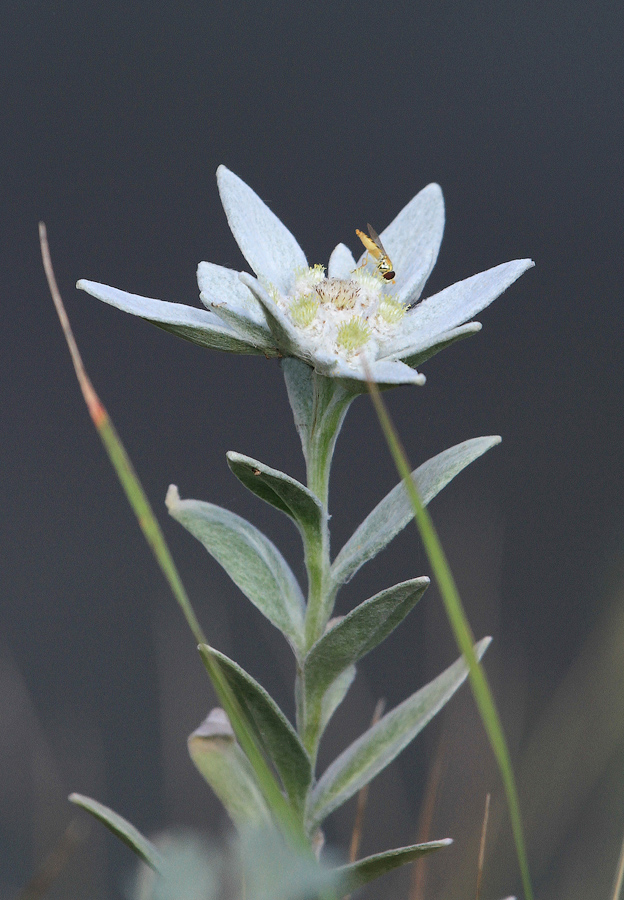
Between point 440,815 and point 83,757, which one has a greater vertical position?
point 83,757

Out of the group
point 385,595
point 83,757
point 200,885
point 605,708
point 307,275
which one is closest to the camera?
point 200,885

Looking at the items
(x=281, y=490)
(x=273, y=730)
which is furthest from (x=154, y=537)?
(x=273, y=730)

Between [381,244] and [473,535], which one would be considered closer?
[381,244]

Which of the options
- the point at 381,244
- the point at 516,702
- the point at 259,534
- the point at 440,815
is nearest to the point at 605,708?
the point at 516,702

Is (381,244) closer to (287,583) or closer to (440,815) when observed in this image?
(287,583)

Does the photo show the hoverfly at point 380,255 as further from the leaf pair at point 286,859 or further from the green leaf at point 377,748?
the leaf pair at point 286,859

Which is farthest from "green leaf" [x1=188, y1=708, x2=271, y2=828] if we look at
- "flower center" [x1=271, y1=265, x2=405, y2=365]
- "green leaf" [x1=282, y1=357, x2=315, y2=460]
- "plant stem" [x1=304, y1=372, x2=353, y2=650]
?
"flower center" [x1=271, y1=265, x2=405, y2=365]

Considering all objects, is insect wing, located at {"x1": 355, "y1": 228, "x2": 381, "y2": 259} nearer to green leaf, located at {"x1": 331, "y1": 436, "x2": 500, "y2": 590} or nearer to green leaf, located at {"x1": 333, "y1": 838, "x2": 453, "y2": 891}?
green leaf, located at {"x1": 331, "y1": 436, "x2": 500, "y2": 590}

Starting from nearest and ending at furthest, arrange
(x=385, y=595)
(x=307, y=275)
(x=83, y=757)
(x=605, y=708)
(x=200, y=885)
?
(x=200, y=885) → (x=385, y=595) → (x=307, y=275) → (x=605, y=708) → (x=83, y=757)
